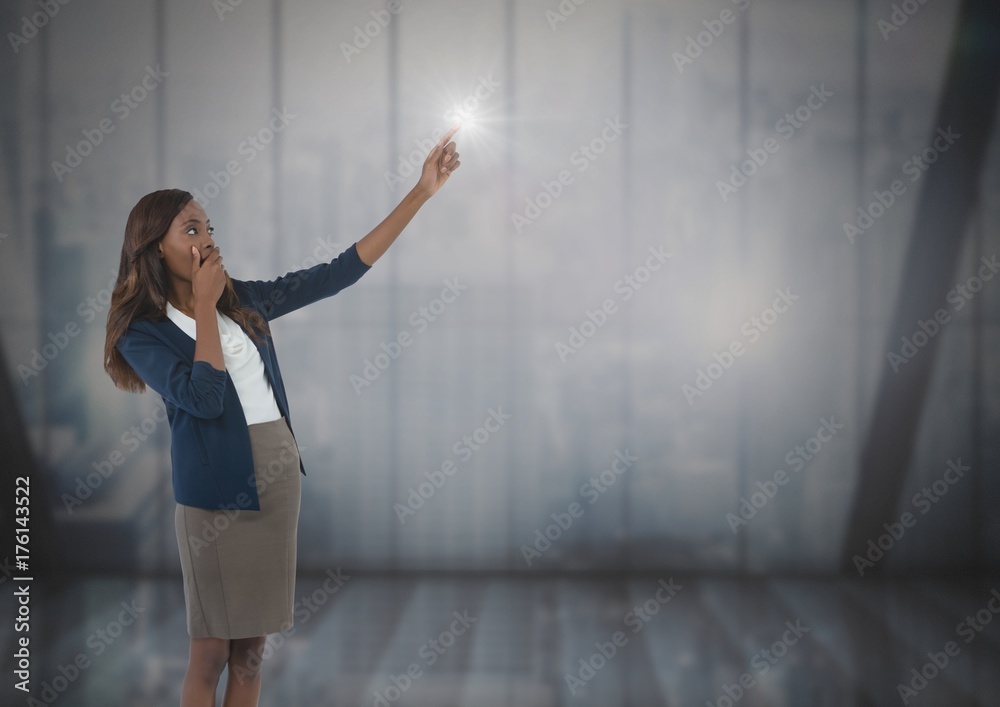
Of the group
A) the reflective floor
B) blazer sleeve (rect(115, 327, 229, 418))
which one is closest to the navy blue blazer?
blazer sleeve (rect(115, 327, 229, 418))

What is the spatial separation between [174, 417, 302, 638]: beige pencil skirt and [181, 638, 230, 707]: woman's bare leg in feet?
0.11

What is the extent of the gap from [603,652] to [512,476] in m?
1.27

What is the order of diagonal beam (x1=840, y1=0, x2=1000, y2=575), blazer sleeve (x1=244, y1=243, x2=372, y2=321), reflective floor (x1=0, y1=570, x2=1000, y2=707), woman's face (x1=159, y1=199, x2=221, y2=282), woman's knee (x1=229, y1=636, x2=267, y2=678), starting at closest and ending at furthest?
woman's face (x1=159, y1=199, x2=221, y2=282) → woman's knee (x1=229, y1=636, x2=267, y2=678) → blazer sleeve (x1=244, y1=243, x2=372, y2=321) → reflective floor (x1=0, y1=570, x2=1000, y2=707) → diagonal beam (x1=840, y1=0, x2=1000, y2=575)

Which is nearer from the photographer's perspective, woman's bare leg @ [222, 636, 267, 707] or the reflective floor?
woman's bare leg @ [222, 636, 267, 707]

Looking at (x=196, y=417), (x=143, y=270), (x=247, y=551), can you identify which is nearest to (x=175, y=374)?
(x=196, y=417)

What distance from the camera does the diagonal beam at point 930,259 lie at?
13.6ft

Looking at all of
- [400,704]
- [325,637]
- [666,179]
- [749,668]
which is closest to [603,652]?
[749,668]

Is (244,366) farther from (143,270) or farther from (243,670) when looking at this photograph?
(243,670)

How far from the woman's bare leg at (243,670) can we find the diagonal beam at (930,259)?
132 inches

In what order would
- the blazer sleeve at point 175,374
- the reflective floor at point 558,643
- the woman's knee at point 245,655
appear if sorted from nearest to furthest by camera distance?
the blazer sleeve at point 175,374 < the woman's knee at point 245,655 < the reflective floor at point 558,643

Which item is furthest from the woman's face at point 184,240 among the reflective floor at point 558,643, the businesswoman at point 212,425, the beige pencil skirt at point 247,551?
the reflective floor at point 558,643

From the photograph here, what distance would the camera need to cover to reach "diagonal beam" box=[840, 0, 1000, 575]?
4.13 m

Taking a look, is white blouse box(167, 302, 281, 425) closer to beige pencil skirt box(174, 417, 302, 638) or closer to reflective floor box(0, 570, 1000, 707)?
beige pencil skirt box(174, 417, 302, 638)

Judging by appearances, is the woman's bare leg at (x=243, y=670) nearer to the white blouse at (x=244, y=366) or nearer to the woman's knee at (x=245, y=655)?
the woman's knee at (x=245, y=655)
